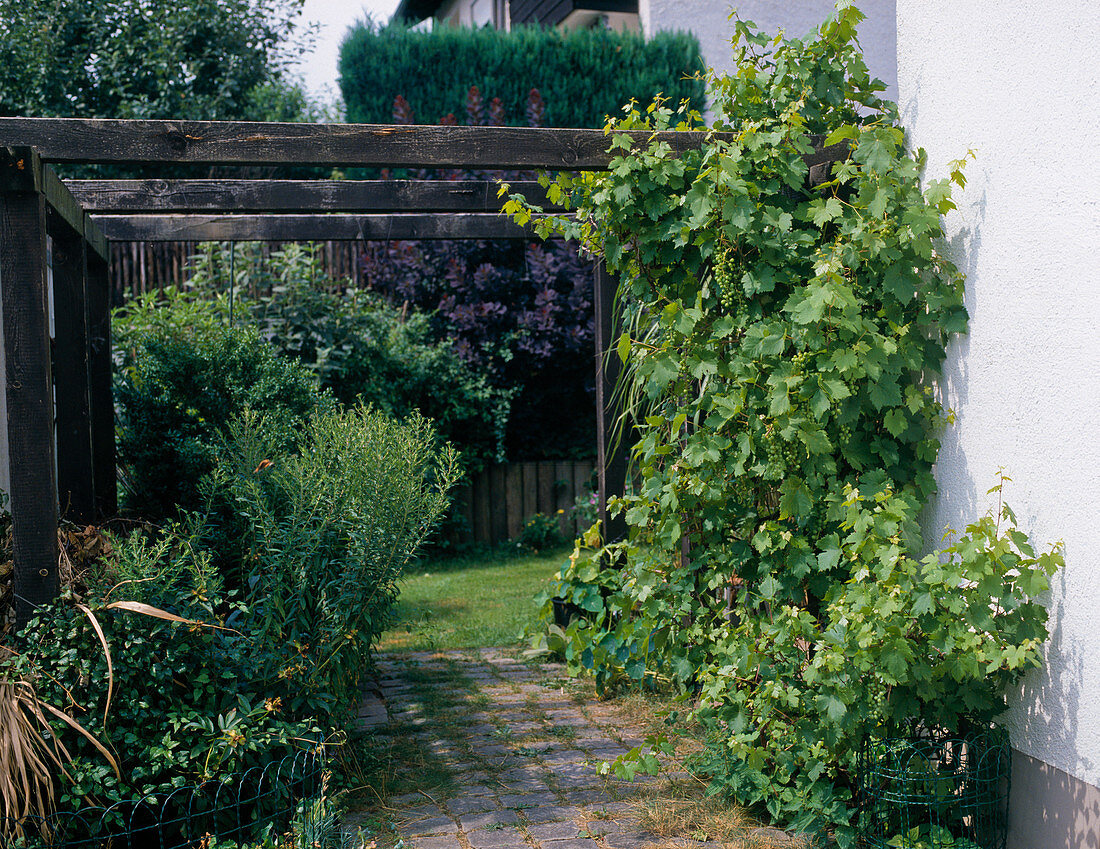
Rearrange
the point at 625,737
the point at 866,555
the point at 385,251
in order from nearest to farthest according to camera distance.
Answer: the point at 866,555, the point at 625,737, the point at 385,251

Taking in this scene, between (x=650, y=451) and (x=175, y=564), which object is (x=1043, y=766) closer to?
(x=650, y=451)

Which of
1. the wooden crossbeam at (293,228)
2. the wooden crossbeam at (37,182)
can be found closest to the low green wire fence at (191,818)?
the wooden crossbeam at (37,182)

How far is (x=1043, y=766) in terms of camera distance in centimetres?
265

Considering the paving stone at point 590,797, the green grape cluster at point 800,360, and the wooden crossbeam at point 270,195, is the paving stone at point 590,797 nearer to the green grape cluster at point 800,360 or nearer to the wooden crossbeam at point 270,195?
the green grape cluster at point 800,360

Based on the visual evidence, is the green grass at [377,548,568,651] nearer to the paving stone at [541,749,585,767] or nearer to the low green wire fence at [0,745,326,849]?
the paving stone at [541,749,585,767]

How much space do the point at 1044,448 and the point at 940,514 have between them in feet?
1.77

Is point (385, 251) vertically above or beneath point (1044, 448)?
above

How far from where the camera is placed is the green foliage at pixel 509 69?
1071cm

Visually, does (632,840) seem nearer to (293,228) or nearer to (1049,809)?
(1049,809)

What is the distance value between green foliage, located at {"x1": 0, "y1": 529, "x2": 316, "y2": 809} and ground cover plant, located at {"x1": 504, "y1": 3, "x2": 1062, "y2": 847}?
5.01 ft

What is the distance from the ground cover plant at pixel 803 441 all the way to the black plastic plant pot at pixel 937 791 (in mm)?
72

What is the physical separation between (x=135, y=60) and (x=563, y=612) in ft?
30.0

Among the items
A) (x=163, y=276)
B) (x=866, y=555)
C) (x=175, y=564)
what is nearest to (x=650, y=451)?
(x=866, y=555)

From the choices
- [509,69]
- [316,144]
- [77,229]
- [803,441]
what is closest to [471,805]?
[803,441]
